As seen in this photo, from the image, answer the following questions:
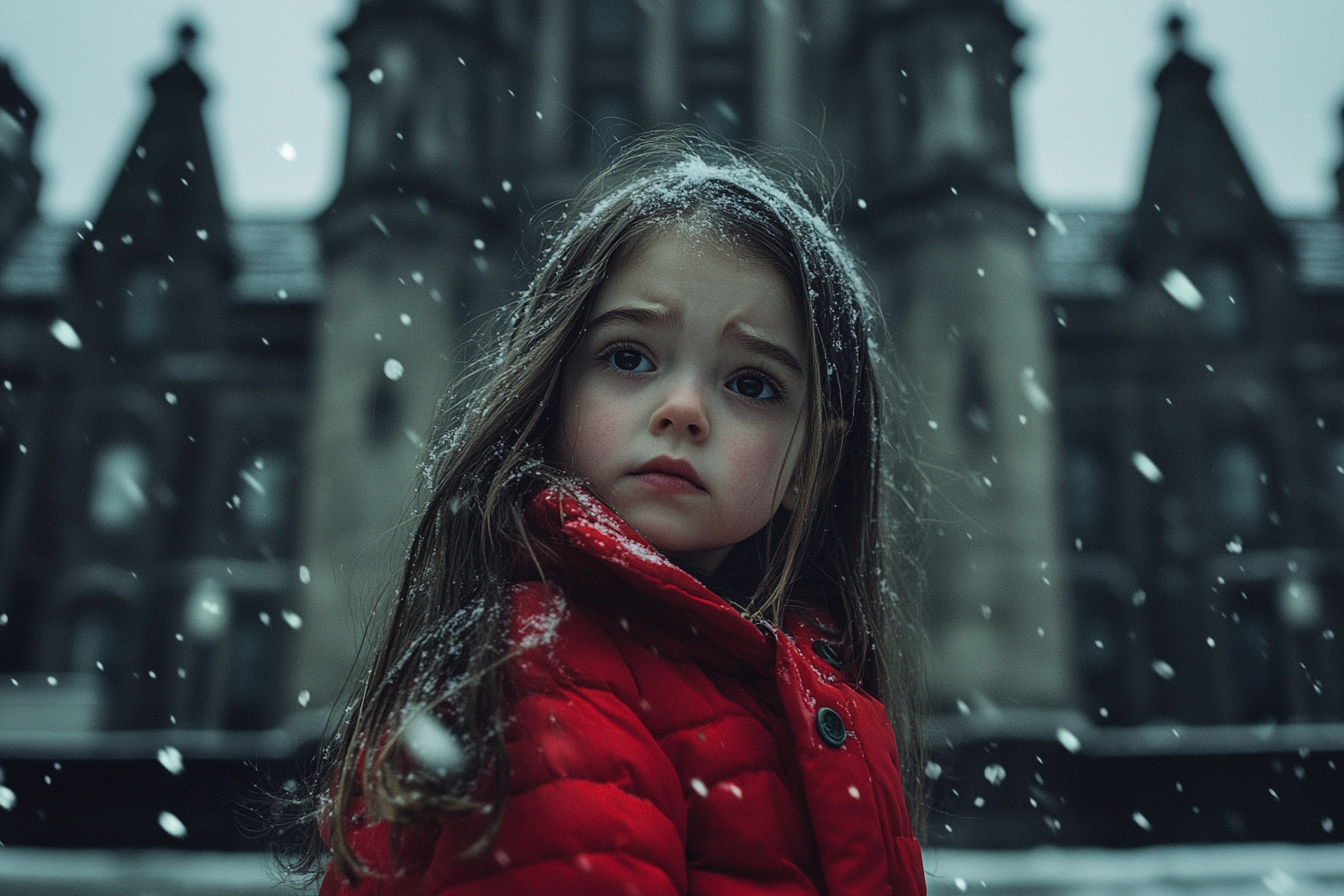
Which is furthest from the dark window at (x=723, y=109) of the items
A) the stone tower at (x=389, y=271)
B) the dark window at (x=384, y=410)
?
the dark window at (x=384, y=410)

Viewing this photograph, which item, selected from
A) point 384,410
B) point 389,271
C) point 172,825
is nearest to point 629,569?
point 172,825

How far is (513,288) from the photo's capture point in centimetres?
1351

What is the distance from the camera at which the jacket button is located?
3.53ft

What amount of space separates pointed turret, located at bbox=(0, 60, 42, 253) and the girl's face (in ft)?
91.6

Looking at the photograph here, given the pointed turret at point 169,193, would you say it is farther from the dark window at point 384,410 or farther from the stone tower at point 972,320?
the stone tower at point 972,320

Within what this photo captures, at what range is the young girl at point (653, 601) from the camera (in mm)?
924

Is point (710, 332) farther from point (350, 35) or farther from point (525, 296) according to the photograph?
point (350, 35)

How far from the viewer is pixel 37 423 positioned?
2022 cm

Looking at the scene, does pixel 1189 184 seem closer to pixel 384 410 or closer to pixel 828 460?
pixel 384 410

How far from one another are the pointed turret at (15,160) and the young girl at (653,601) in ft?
91.4

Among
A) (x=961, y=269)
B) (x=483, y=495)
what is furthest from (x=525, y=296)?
(x=961, y=269)

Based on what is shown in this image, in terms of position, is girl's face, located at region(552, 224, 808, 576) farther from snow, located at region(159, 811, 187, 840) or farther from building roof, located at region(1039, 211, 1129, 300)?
building roof, located at region(1039, 211, 1129, 300)

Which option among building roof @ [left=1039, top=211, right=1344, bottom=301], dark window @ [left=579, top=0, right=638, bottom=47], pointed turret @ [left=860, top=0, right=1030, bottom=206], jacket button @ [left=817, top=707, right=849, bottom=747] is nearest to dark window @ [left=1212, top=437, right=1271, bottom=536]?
building roof @ [left=1039, top=211, right=1344, bottom=301]

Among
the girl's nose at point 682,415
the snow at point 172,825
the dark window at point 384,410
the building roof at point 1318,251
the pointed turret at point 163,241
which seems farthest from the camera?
the building roof at point 1318,251
